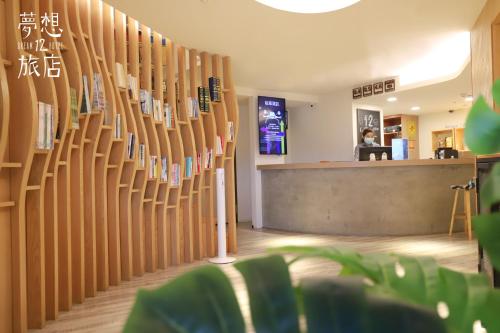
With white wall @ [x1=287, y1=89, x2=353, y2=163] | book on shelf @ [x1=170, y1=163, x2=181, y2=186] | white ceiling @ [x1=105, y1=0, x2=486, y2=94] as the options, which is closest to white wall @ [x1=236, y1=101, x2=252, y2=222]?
white wall @ [x1=287, y1=89, x2=353, y2=163]

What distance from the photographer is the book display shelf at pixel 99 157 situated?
3074 millimetres

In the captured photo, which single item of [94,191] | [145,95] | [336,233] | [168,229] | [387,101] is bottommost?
[336,233]

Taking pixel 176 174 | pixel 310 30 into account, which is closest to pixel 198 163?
pixel 176 174

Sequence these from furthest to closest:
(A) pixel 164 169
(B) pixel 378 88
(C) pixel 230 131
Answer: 1. (B) pixel 378 88
2. (C) pixel 230 131
3. (A) pixel 164 169

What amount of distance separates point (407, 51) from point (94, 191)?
506cm

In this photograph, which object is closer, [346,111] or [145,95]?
[145,95]

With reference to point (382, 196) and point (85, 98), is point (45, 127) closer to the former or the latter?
point (85, 98)

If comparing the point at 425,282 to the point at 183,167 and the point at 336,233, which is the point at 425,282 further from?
the point at 336,233

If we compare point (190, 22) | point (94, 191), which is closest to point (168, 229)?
point (94, 191)

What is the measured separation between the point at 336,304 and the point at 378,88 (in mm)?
8665

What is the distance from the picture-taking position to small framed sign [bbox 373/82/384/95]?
327 inches

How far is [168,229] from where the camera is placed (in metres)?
5.24

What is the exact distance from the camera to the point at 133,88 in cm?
451

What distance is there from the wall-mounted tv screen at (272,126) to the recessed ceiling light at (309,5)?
385 centimetres
